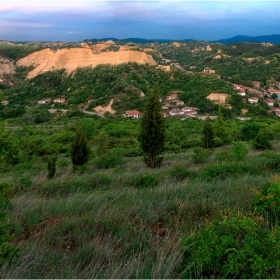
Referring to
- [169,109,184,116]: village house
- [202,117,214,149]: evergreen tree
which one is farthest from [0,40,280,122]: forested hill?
[202,117,214,149]: evergreen tree

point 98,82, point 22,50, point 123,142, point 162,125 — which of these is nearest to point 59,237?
point 162,125

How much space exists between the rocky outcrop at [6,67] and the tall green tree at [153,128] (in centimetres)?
5999

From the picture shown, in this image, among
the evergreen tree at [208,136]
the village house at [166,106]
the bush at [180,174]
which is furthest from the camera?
the village house at [166,106]

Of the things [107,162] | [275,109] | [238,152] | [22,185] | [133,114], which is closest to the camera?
[22,185]

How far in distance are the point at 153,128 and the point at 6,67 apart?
2461 inches

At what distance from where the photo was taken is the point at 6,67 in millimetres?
60344

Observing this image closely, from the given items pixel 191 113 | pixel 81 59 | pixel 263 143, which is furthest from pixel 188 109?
pixel 81 59

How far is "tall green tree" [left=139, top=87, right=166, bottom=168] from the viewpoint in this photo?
10414mm

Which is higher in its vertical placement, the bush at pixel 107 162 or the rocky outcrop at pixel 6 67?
the rocky outcrop at pixel 6 67

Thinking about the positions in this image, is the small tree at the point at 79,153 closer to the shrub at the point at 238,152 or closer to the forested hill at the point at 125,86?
the shrub at the point at 238,152

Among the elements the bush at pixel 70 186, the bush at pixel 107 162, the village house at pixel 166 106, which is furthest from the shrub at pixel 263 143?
the village house at pixel 166 106

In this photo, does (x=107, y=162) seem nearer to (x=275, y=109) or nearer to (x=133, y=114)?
(x=133, y=114)

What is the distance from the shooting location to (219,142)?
659 inches

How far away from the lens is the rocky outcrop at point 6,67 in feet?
194
